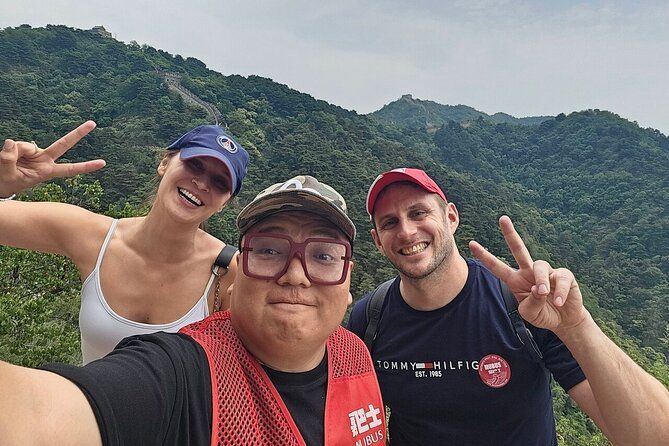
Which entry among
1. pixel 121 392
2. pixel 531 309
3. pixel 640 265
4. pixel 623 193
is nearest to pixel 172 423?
pixel 121 392

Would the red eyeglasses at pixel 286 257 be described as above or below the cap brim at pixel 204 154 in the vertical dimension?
below

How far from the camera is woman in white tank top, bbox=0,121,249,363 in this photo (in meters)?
2.12

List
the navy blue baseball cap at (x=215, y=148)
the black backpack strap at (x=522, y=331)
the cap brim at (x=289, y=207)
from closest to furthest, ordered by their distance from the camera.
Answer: the cap brim at (x=289, y=207), the black backpack strap at (x=522, y=331), the navy blue baseball cap at (x=215, y=148)

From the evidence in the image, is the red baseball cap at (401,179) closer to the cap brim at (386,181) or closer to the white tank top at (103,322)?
the cap brim at (386,181)

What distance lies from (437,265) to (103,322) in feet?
5.84

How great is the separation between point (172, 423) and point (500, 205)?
5878cm

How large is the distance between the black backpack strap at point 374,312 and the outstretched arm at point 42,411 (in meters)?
1.68

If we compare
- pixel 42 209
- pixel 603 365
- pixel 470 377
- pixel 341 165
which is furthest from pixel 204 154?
pixel 341 165

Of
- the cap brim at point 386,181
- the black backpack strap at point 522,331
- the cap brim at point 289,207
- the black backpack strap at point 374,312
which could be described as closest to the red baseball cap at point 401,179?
the cap brim at point 386,181

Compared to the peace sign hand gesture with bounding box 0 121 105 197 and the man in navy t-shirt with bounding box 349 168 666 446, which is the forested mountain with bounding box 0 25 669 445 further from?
the man in navy t-shirt with bounding box 349 168 666 446

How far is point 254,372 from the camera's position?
1.29 meters

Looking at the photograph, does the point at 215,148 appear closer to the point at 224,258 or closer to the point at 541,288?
the point at 224,258

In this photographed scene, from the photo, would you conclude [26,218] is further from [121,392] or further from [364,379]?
[364,379]

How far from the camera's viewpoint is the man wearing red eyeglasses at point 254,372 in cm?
90
